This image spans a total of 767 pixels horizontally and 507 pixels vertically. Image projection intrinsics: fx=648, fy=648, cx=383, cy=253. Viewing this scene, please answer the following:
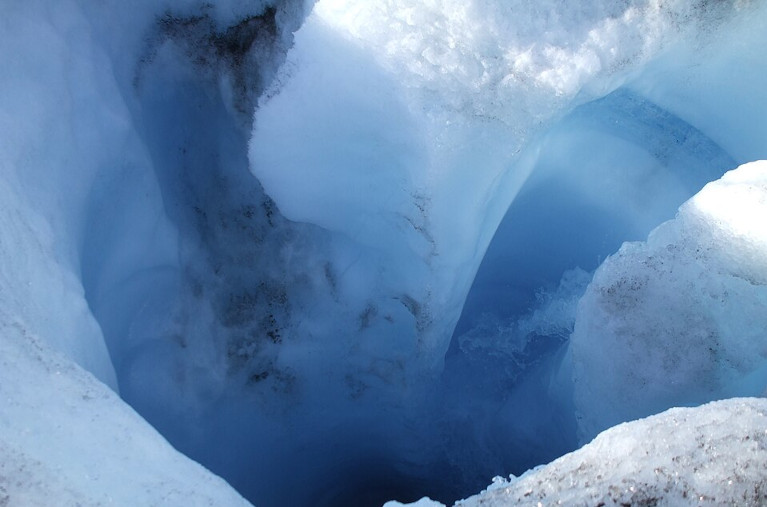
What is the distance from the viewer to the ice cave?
1249 millimetres

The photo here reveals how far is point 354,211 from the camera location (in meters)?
1.75

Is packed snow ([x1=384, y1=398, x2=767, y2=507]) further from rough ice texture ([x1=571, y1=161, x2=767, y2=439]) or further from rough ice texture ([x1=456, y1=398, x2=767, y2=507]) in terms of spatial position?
rough ice texture ([x1=571, y1=161, x2=767, y2=439])

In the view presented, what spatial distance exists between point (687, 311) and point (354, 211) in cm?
85

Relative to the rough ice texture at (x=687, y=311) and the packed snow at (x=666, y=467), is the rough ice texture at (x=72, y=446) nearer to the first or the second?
the packed snow at (x=666, y=467)

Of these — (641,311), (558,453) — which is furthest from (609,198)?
(558,453)

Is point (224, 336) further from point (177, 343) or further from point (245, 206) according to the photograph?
point (245, 206)

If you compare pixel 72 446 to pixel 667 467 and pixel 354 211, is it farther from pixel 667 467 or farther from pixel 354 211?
pixel 354 211

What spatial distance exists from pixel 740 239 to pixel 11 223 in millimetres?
1420

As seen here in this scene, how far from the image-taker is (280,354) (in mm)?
1903

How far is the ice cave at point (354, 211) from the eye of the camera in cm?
125

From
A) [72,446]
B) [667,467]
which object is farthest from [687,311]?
[72,446]

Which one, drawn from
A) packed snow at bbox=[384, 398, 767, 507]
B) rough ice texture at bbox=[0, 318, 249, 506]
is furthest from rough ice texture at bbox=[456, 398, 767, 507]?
rough ice texture at bbox=[0, 318, 249, 506]

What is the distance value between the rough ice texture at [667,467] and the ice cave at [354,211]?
0.01 m

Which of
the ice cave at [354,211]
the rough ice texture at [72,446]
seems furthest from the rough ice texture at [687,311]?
the rough ice texture at [72,446]
